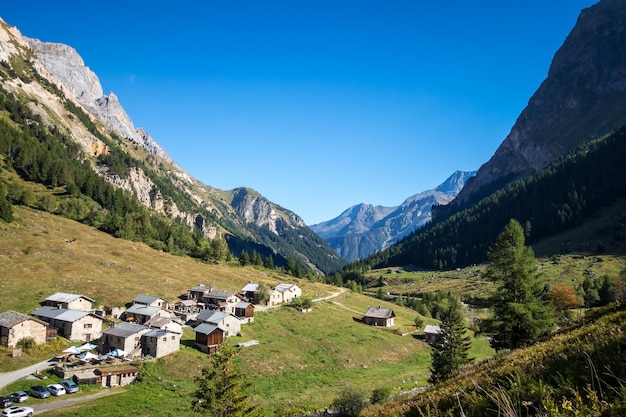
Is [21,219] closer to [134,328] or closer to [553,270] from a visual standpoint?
[134,328]

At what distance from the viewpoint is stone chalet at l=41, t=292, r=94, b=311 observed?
70.9 m

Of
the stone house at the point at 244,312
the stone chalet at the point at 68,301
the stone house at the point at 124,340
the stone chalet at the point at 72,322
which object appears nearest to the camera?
the stone house at the point at 124,340

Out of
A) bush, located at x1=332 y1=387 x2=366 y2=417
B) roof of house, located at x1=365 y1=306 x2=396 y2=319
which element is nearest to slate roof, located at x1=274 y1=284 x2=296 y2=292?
roof of house, located at x1=365 y1=306 x2=396 y2=319

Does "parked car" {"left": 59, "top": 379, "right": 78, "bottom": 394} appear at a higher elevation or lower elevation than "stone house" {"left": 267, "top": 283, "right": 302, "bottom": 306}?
lower

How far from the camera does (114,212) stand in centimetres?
14775

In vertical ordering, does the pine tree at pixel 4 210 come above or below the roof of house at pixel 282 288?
above

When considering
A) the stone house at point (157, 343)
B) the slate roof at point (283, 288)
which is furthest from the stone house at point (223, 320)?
the slate roof at point (283, 288)

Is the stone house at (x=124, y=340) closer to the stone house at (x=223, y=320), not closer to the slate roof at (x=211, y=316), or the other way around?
the slate roof at (x=211, y=316)

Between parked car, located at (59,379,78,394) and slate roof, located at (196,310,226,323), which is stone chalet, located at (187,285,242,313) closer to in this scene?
slate roof, located at (196,310,226,323)

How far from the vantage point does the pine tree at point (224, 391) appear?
3391 centimetres

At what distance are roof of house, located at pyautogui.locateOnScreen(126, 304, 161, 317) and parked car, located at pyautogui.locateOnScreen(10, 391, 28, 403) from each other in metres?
31.1

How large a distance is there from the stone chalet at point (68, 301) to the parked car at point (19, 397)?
3046 cm

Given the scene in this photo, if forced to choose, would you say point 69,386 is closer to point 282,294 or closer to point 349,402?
point 349,402

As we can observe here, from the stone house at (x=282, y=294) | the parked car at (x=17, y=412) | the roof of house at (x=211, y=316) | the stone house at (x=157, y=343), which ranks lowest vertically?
the parked car at (x=17, y=412)
